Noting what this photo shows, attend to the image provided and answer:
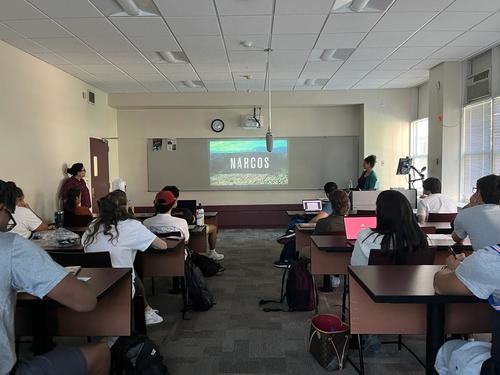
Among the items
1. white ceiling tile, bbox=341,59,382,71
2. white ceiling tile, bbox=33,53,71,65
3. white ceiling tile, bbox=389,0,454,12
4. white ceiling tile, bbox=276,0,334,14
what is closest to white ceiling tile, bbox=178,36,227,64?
white ceiling tile, bbox=276,0,334,14

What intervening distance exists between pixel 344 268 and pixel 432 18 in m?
2.73

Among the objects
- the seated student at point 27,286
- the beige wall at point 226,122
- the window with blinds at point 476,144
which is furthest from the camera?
the beige wall at point 226,122

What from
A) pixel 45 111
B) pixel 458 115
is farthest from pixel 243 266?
pixel 458 115

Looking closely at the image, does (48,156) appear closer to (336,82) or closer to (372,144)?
(336,82)

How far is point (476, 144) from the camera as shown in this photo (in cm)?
570

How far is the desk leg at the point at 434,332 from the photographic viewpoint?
196 centimetres

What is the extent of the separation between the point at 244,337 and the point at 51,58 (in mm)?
4550

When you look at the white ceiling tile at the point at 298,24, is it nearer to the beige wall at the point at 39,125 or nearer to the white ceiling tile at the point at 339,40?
the white ceiling tile at the point at 339,40

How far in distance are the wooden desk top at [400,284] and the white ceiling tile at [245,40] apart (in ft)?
11.0

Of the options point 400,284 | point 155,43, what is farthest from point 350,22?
point 400,284

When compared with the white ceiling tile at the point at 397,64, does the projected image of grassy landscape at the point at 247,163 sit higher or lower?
lower

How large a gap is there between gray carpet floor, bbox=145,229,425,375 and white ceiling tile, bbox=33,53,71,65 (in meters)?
3.25

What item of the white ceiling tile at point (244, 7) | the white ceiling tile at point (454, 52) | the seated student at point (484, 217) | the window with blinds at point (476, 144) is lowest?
the seated student at point (484, 217)

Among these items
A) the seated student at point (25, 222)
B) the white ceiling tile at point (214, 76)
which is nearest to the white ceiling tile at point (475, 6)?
the white ceiling tile at point (214, 76)
